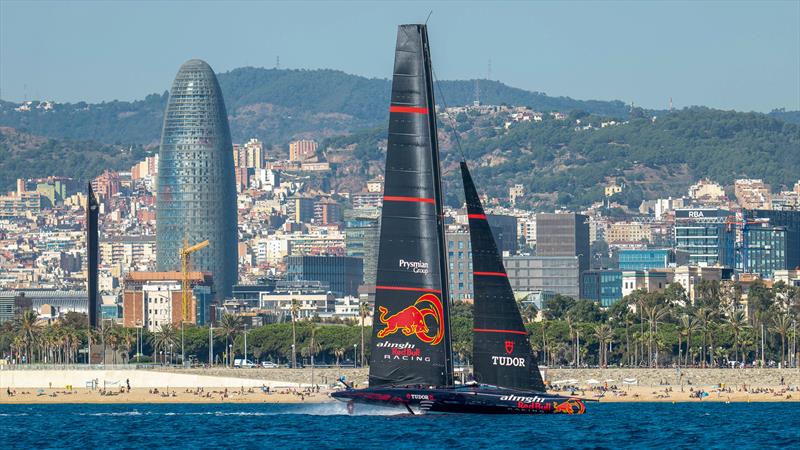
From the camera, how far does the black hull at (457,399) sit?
77062 mm

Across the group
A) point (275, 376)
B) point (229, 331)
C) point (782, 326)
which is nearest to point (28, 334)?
point (229, 331)

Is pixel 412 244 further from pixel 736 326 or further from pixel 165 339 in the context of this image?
pixel 165 339

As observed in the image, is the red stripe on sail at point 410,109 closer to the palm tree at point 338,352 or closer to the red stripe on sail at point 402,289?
the red stripe on sail at point 402,289

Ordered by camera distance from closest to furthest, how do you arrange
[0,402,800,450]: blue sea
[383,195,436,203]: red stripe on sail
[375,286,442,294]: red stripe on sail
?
→ [383,195,436,203]: red stripe on sail
[375,286,442,294]: red stripe on sail
[0,402,800,450]: blue sea

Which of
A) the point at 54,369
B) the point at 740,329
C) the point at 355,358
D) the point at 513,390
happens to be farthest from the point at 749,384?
the point at 513,390

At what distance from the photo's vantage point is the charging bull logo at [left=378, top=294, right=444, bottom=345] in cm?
7731

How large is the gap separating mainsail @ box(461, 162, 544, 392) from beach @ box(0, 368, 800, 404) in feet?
174

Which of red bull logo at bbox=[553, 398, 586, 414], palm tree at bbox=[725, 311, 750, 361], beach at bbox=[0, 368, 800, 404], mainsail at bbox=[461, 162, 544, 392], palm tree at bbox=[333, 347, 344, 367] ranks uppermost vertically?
mainsail at bbox=[461, 162, 544, 392]

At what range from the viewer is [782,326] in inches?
6452

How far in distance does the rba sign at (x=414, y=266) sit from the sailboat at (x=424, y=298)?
0.12ft

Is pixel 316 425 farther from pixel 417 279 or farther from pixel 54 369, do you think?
pixel 54 369

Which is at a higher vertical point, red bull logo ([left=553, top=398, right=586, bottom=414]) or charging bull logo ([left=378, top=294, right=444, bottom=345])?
charging bull logo ([left=378, top=294, right=444, bottom=345])

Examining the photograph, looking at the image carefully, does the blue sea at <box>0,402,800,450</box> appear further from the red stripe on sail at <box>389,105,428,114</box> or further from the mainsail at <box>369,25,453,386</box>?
the red stripe on sail at <box>389,105,428,114</box>

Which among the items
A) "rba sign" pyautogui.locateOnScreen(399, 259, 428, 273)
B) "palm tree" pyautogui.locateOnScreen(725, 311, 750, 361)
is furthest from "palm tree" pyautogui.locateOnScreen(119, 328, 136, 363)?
"rba sign" pyautogui.locateOnScreen(399, 259, 428, 273)
